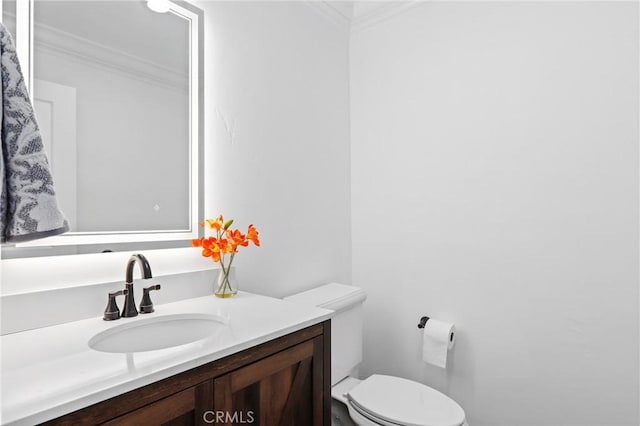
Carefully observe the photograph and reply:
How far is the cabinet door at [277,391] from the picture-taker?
852 mm

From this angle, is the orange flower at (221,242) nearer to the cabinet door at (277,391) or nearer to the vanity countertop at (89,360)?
the vanity countertop at (89,360)

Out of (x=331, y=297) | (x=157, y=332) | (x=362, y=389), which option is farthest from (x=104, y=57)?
(x=362, y=389)

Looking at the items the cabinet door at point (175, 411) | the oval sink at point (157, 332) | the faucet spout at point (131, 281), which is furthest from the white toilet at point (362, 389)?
the cabinet door at point (175, 411)

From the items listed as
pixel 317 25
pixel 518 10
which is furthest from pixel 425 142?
pixel 317 25

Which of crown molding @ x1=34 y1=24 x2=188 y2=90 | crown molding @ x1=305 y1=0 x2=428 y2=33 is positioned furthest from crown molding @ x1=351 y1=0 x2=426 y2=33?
crown molding @ x1=34 y1=24 x2=188 y2=90

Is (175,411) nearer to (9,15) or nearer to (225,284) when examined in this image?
(225,284)

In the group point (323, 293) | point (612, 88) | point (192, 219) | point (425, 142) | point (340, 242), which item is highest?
point (612, 88)

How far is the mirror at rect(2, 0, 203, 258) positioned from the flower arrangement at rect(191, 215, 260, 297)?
0.33ft

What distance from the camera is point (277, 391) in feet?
3.20

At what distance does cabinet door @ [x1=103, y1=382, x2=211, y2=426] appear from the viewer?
27.0 inches

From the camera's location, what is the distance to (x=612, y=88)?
4.60ft

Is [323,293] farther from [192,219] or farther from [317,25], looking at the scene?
[317,25]

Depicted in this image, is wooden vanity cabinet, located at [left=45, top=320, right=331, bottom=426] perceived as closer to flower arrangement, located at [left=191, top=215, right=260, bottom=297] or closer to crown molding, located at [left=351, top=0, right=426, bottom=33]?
flower arrangement, located at [left=191, top=215, right=260, bottom=297]

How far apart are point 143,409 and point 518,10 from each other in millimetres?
1932
